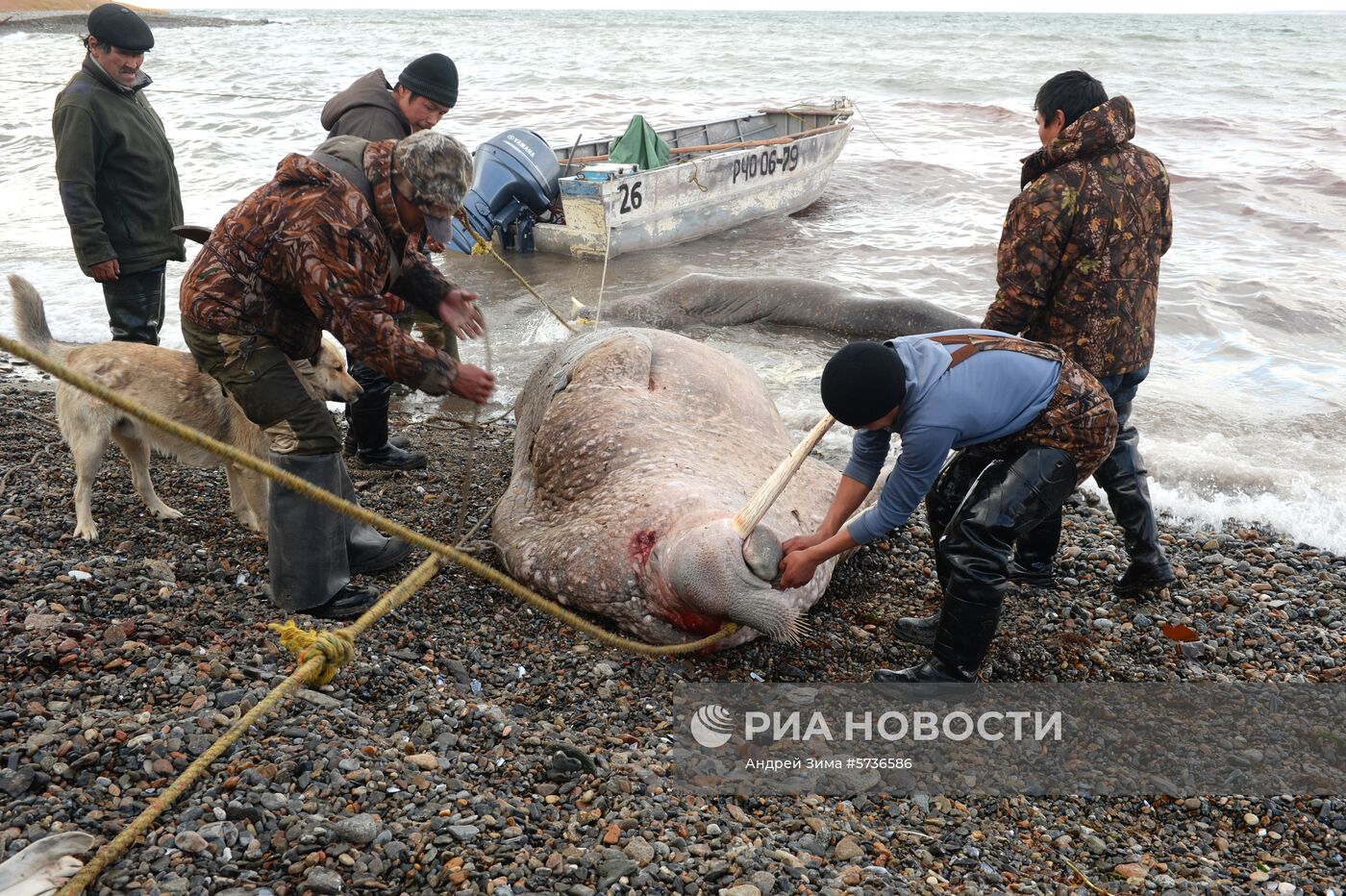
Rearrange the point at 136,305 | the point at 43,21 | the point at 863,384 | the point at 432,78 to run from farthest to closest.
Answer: the point at 43,21
the point at 136,305
the point at 432,78
the point at 863,384

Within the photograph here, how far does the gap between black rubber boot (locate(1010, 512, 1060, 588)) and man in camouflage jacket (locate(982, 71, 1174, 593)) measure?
0.75m

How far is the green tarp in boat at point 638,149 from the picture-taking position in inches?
472

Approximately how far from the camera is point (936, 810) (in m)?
3.16

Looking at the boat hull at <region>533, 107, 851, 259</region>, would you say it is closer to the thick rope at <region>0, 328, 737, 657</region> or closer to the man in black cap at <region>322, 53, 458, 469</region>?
the man in black cap at <region>322, 53, 458, 469</region>

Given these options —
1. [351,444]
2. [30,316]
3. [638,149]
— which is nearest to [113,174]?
[30,316]

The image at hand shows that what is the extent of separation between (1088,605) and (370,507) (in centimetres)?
351

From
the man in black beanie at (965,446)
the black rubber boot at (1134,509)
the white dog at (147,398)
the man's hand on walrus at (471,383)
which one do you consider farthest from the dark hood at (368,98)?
the black rubber boot at (1134,509)

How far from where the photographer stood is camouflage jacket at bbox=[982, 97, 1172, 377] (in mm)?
4105

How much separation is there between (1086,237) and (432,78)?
3.38m

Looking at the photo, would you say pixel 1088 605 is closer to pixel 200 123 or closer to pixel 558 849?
pixel 558 849

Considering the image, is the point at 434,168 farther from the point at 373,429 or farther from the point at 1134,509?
the point at 1134,509

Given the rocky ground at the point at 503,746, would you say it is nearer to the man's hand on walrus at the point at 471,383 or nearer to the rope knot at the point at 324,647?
the rope knot at the point at 324,647

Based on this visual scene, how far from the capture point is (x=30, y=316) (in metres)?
4.40

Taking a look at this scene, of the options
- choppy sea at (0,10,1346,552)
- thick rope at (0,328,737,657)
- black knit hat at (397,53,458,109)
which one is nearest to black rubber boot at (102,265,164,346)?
black knit hat at (397,53,458,109)
